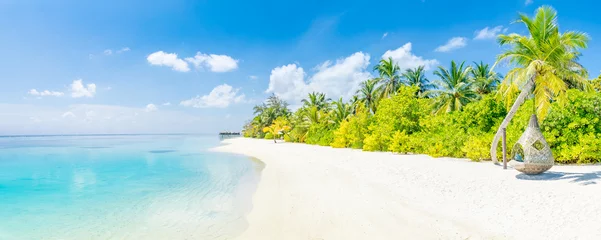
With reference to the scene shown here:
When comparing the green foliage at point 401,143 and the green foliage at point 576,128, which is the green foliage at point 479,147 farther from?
the green foliage at point 401,143

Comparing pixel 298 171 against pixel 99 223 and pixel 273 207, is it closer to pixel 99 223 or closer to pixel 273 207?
pixel 273 207

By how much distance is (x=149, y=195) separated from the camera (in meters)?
10.4

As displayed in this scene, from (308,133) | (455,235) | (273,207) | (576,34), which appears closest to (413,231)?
(455,235)

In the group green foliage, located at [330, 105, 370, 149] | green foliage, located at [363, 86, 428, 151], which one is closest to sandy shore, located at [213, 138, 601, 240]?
green foliage, located at [363, 86, 428, 151]

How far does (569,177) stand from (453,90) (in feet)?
64.9

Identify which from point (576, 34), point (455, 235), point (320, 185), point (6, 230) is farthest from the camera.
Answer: point (320, 185)

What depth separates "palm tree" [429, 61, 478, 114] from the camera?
25.8 metres

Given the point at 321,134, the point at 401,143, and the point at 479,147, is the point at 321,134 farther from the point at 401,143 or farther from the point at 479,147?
the point at 479,147

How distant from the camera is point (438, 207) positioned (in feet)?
21.6

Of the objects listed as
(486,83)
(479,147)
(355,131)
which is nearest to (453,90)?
(486,83)

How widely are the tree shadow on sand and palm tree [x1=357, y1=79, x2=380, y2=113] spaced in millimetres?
25102

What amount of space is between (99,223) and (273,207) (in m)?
3.98

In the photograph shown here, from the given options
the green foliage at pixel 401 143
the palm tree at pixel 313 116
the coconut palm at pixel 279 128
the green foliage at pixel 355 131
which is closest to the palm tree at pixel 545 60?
the green foliage at pixel 401 143

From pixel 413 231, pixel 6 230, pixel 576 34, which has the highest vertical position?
pixel 576 34
